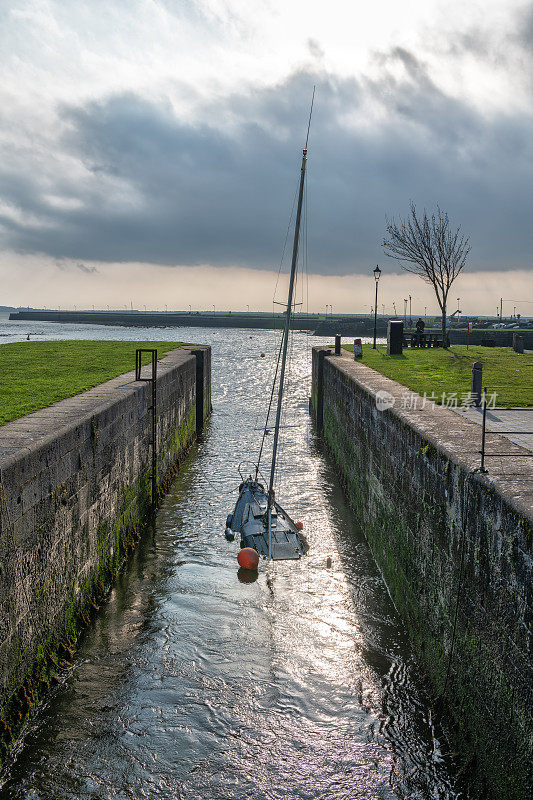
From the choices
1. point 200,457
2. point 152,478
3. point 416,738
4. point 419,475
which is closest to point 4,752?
point 416,738

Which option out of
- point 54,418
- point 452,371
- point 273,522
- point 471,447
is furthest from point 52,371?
point 471,447

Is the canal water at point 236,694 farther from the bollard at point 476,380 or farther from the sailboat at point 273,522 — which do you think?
the bollard at point 476,380

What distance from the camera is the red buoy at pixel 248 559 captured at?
14469 millimetres

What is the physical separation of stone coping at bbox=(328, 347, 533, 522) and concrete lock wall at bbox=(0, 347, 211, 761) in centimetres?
572

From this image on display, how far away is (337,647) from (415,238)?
35710 mm

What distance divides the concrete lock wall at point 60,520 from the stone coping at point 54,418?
0.06ft

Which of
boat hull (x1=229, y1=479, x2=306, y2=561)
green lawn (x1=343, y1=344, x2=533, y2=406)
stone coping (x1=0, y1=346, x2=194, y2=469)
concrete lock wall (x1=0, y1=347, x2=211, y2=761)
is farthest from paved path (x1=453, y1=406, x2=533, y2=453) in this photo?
stone coping (x1=0, y1=346, x2=194, y2=469)

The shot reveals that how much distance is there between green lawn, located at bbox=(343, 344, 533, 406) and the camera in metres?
17.5

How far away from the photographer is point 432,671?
384 inches

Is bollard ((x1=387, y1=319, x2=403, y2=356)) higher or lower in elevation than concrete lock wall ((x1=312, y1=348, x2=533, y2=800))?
higher

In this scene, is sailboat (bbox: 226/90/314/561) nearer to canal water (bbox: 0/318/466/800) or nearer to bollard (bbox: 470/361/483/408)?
canal water (bbox: 0/318/466/800)

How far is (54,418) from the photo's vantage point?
11891 mm

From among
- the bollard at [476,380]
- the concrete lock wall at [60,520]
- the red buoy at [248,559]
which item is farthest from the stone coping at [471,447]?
the concrete lock wall at [60,520]

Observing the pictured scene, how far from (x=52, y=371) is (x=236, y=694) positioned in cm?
1444
